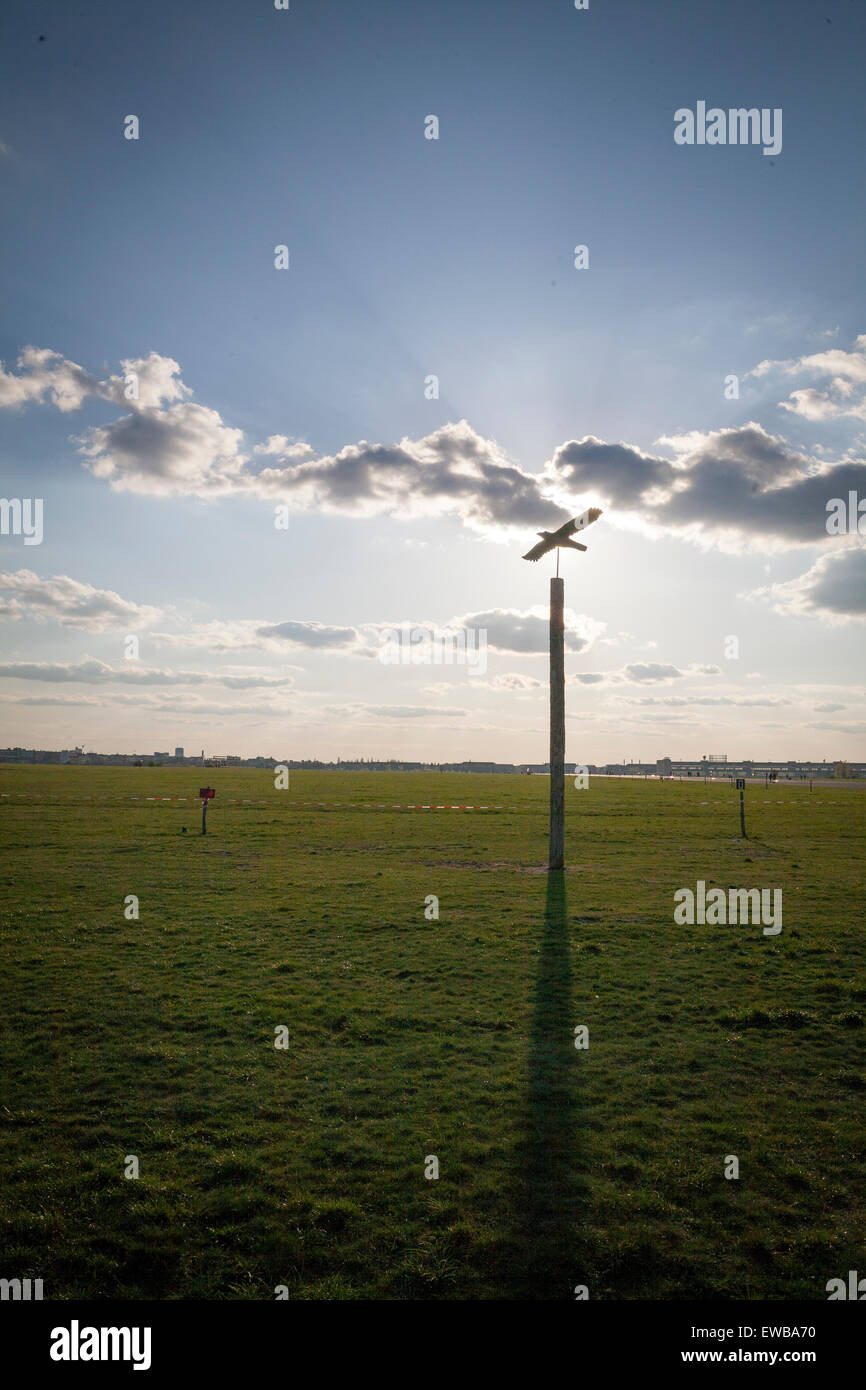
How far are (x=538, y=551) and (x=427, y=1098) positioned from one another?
1599 cm

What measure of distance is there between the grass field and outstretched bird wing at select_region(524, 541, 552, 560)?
9.70 metres

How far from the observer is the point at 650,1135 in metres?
6.42

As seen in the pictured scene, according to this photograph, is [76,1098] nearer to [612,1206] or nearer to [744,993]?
[612,1206]

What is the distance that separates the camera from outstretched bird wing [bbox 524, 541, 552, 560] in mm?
20375

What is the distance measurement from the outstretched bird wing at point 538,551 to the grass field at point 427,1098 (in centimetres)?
970

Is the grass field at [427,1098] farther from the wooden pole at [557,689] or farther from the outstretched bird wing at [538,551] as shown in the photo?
the outstretched bird wing at [538,551]

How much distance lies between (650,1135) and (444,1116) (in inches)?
73.2

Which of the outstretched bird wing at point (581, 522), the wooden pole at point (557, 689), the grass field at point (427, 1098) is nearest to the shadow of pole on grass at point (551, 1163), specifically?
the grass field at point (427, 1098)

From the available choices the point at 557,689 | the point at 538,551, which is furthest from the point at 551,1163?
the point at 538,551

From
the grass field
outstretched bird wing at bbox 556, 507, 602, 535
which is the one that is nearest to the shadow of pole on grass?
the grass field

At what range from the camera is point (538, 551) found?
20.5 meters

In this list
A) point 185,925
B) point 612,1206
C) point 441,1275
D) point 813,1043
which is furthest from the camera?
point 185,925

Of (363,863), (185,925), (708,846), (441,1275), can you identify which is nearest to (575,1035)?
(441,1275)

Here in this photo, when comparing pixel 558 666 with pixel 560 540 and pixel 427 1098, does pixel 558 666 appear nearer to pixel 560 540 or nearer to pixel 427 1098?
pixel 560 540
